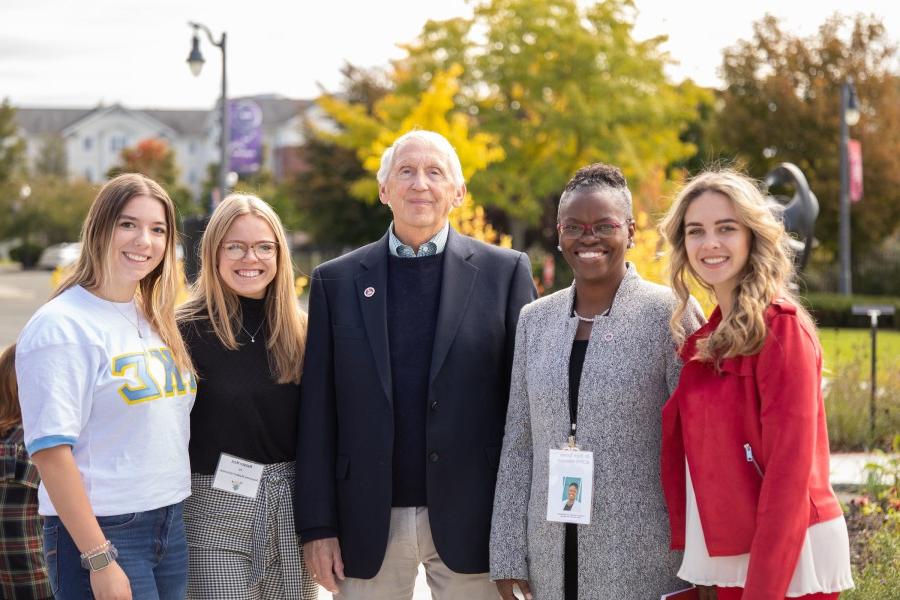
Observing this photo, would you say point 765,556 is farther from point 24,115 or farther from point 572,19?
point 24,115

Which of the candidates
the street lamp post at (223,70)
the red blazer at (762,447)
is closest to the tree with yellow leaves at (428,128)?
the street lamp post at (223,70)

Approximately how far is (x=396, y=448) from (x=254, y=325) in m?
0.74

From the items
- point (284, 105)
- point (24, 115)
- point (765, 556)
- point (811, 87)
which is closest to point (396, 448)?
point (765, 556)

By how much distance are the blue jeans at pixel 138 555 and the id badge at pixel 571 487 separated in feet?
4.19

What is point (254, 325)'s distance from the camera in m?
3.79

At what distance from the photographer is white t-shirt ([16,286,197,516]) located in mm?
2965

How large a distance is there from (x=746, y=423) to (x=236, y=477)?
1.84 meters

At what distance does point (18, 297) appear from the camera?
101 feet

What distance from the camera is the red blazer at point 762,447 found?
2.68 m

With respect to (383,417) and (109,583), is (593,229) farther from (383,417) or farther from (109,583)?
(109,583)

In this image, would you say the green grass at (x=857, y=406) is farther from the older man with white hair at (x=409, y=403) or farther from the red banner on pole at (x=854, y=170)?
the red banner on pole at (x=854, y=170)

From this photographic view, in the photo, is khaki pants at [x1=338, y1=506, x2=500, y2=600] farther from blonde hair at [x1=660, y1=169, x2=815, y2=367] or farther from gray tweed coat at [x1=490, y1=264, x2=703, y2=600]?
blonde hair at [x1=660, y1=169, x2=815, y2=367]

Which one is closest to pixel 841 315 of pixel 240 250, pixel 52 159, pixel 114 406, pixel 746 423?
pixel 240 250

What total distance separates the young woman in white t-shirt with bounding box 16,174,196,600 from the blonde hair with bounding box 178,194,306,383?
0.96ft
